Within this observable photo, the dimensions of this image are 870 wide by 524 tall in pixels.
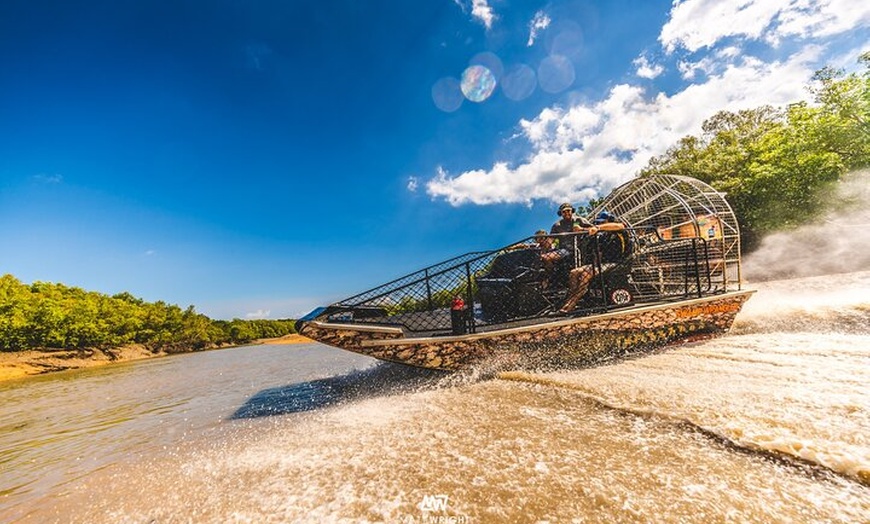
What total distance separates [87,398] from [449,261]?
998cm

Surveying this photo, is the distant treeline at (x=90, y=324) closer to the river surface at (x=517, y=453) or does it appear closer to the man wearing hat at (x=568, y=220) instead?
the river surface at (x=517, y=453)

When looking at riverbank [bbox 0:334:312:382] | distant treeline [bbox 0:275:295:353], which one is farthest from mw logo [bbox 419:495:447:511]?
distant treeline [bbox 0:275:295:353]

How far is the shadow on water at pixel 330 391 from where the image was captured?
196 inches

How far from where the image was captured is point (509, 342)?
189 inches

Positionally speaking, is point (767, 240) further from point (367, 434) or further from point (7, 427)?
point (7, 427)

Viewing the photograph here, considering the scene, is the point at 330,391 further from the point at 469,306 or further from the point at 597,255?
the point at 597,255

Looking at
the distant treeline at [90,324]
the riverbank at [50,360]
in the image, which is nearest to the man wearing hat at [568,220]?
the riverbank at [50,360]

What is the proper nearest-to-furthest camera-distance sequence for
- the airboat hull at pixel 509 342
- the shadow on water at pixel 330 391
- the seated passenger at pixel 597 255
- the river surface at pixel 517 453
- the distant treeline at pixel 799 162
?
the river surface at pixel 517 453 → the airboat hull at pixel 509 342 → the shadow on water at pixel 330 391 → the seated passenger at pixel 597 255 → the distant treeline at pixel 799 162

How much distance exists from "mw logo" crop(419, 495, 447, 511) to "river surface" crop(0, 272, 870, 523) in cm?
1

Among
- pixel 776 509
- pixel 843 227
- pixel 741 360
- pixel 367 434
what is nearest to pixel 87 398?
pixel 367 434

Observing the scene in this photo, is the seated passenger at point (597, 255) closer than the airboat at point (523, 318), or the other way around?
the airboat at point (523, 318)

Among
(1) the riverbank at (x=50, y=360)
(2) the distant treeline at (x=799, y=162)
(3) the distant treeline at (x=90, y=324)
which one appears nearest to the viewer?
(2) the distant treeline at (x=799, y=162)

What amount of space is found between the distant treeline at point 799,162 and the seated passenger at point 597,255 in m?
20.4

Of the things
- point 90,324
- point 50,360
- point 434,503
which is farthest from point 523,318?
point 90,324
